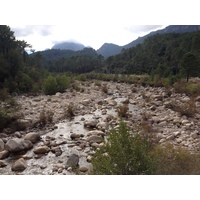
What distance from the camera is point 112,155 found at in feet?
9.88

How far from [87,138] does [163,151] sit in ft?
7.94

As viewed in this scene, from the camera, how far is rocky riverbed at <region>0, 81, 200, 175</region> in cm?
478

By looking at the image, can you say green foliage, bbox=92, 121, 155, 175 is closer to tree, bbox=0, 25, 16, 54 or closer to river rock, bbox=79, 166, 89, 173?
river rock, bbox=79, 166, 89, 173

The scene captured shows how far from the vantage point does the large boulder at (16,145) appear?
5297 mm

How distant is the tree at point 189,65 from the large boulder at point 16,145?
7.50 metres

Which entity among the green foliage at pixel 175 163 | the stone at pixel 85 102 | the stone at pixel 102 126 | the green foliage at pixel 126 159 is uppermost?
the green foliage at pixel 126 159

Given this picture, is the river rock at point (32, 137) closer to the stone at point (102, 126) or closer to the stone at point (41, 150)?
the stone at point (41, 150)

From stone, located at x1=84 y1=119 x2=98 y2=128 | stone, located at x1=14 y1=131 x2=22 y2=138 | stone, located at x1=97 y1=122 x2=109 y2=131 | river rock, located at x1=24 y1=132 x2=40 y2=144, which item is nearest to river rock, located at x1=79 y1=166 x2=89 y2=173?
river rock, located at x1=24 y1=132 x2=40 y2=144

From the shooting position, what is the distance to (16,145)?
5336 millimetres

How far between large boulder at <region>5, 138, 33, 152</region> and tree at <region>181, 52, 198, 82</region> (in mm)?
7503

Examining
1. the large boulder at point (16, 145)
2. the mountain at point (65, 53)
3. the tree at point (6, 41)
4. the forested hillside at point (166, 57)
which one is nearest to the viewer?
the large boulder at point (16, 145)

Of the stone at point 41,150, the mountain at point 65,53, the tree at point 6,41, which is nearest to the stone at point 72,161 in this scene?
the stone at point 41,150
